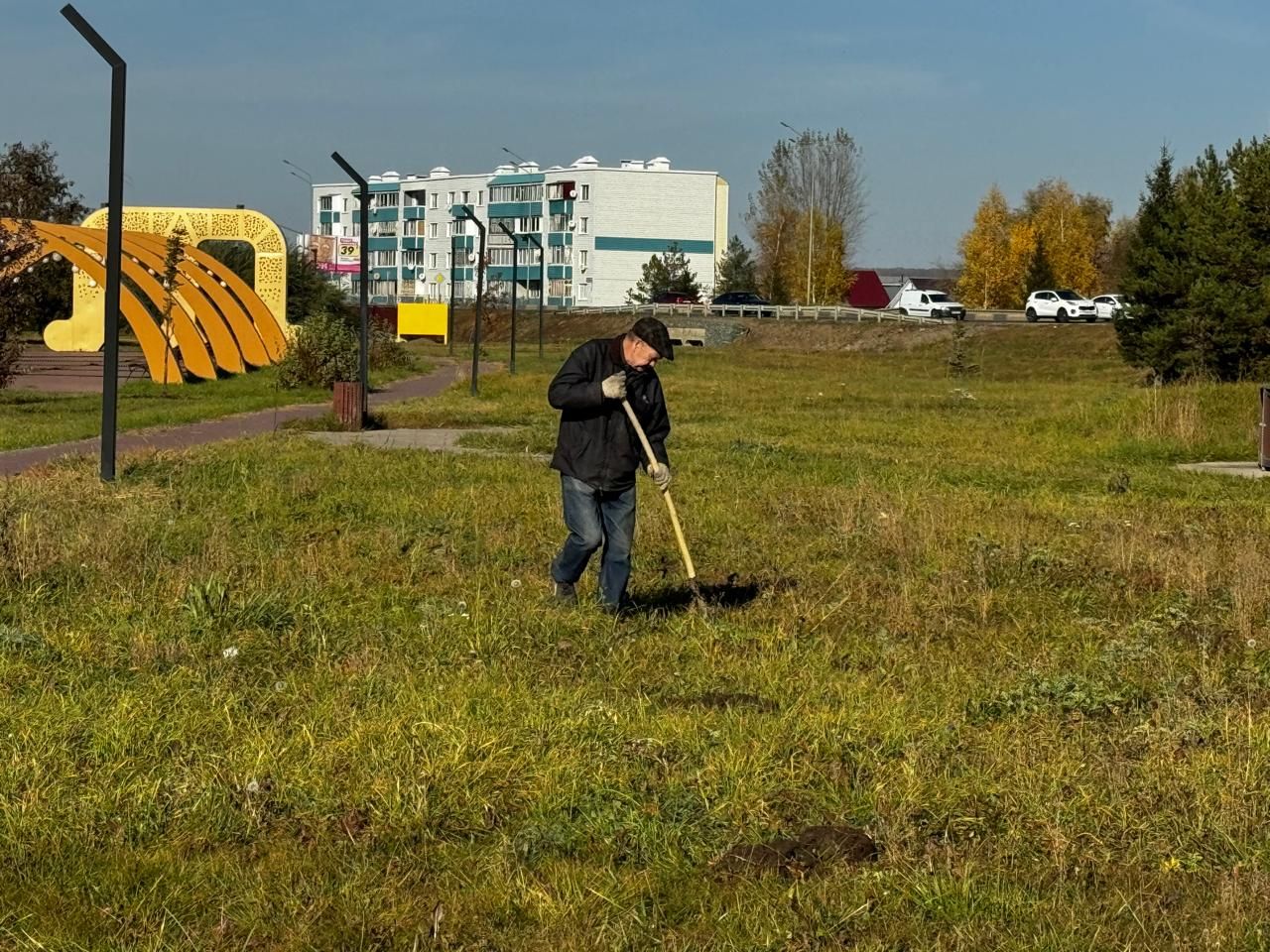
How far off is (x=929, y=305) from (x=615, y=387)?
228 feet

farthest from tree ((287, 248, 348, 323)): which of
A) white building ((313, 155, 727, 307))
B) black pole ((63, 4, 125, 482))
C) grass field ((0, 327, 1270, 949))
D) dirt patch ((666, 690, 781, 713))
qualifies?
dirt patch ((666, 690, 781, 713))

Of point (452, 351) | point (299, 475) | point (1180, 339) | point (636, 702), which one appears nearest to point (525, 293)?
point (452, 351)

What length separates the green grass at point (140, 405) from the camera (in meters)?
19.4

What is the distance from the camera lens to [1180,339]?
3841 centimetres

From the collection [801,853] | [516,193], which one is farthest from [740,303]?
[801,853]

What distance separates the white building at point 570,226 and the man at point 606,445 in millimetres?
100257

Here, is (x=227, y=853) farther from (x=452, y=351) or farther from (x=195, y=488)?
(x=452, y=351)

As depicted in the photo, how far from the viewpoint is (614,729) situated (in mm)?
5555

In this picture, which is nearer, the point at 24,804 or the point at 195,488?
the point at 24,804

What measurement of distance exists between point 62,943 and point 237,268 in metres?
60.0

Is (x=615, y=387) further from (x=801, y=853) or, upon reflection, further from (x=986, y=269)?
(x=986, y=269)

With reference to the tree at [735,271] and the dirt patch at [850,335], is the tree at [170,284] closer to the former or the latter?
the dirt patch at [850,335]

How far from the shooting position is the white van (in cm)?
7338

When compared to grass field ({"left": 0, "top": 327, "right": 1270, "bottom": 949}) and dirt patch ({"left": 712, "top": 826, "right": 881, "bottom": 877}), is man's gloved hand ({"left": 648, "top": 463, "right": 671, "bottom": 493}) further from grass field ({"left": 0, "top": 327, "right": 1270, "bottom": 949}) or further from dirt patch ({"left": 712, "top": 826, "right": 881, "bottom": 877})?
dirt patch ({"left": 712, "top": 826, "right": 881, "bottom": 877})
